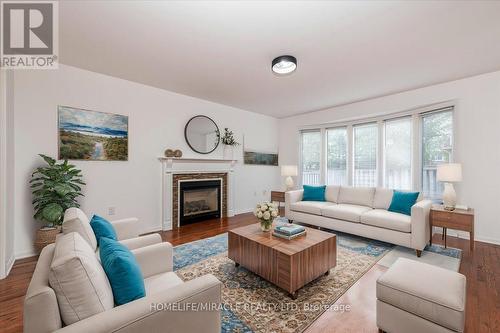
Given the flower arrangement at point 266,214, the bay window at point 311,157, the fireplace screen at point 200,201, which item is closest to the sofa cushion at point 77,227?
the flower arrangement at point 266,214

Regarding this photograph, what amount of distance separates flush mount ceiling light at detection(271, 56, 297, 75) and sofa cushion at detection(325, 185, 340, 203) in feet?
8.70

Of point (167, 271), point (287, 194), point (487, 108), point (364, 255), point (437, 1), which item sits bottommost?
point (364, 255)

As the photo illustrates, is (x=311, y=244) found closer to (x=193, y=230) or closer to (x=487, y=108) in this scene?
(x=193, y=230)

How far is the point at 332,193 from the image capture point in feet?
14.5

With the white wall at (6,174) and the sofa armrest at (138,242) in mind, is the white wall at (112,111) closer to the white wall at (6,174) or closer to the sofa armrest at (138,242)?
the white wall at (6,174)

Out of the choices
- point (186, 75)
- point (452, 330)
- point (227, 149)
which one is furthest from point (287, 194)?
point (452, 330)

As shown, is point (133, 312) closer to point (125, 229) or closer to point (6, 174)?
point (125, 229)

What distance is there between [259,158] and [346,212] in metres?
2.81

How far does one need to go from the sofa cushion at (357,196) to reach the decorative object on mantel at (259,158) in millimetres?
2261

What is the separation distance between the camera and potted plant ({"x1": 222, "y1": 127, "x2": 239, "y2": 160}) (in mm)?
5047

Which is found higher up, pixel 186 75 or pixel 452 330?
pixel 186 75

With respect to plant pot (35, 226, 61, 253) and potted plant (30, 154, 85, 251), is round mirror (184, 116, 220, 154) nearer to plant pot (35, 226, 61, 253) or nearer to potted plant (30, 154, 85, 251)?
potted plant (30, 154, 85, 251)

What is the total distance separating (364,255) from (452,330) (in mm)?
1655

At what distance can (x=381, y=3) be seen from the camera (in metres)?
1.86
